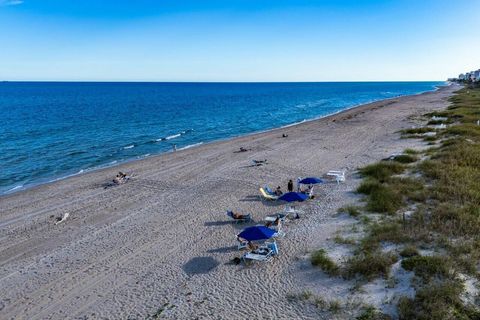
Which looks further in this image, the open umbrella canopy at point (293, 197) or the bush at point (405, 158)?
the bush at point (405, 158)

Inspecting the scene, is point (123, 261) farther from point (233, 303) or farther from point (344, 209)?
point (344, 209)

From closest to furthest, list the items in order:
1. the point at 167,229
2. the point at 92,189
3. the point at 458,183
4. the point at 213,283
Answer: the point at 213,283
the point at 167,229
the point at 458,183
the point at 92,189

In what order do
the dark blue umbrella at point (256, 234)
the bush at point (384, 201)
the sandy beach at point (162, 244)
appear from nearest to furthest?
the sandy beach at point (162, 244), the dark blue umbrella at point (256, 234), the bush at point (384, 201)

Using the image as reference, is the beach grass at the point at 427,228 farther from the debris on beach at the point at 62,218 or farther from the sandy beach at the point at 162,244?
the debris on beach at the point at 62,218

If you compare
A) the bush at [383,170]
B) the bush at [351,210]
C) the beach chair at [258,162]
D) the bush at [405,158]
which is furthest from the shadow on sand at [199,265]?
the bush at [405,158]

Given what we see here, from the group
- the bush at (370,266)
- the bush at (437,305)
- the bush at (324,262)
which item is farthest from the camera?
the bush at (324,262)

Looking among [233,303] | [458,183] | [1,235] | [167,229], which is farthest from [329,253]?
[1,235]

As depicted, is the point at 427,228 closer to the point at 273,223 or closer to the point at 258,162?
the point at 273,223

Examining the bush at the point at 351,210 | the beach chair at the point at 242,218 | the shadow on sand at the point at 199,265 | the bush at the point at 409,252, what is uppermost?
the bush at the point at 409,252
